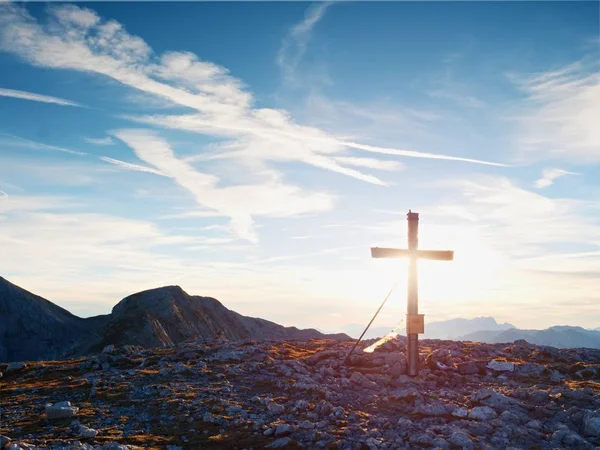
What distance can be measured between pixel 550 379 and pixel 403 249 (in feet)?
43.4

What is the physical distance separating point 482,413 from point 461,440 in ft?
11.9

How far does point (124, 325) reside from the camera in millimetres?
105625

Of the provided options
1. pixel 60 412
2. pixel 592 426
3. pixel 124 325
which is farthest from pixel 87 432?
pixel 124 325

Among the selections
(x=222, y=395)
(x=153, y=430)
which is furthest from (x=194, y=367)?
(x=153, y=430)

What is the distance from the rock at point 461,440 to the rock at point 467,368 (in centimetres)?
1291

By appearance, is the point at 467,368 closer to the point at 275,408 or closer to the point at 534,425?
the point at 534,425

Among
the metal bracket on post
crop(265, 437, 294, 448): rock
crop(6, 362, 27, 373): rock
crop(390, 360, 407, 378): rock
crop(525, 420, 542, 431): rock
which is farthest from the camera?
crop(6, 362, 27, 373): rock

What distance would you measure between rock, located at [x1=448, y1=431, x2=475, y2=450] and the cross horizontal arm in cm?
1225

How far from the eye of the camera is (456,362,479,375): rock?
3425 centimetres

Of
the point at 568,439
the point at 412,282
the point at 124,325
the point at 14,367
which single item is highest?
the point at 412,282

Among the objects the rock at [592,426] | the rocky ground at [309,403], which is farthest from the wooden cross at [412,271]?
the rock at [592,426]

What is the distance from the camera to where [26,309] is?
154625mm

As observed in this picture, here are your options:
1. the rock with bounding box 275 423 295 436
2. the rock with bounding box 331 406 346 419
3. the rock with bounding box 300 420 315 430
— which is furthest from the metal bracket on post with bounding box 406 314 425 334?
the rock with bounding box 275 423 295 436

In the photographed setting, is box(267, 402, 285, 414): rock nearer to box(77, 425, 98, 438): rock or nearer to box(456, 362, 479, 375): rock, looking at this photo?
box(77, 425, 98, 438): rock
